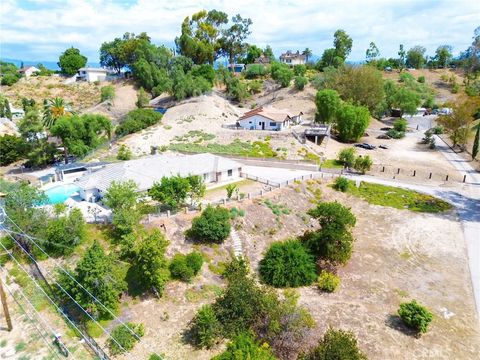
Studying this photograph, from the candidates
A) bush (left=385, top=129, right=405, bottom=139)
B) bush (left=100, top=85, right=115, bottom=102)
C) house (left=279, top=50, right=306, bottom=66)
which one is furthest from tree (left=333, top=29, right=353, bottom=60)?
bush (left=100, top=85, right=115, bottom=102)

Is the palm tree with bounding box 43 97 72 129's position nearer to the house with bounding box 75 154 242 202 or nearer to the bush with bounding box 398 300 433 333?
the house with bounding box 75 154 242 202

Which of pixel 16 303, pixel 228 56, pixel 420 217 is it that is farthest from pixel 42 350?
pixel 228 56

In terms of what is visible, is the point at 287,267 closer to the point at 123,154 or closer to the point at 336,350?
the point at 336,350

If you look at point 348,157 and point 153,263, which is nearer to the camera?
point 153,263

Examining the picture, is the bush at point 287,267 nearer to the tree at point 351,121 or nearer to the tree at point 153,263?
the tree at point 153,263

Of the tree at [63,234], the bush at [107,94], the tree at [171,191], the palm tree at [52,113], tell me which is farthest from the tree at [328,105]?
the tree at [63,234]

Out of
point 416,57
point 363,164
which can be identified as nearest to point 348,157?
point 363,164
